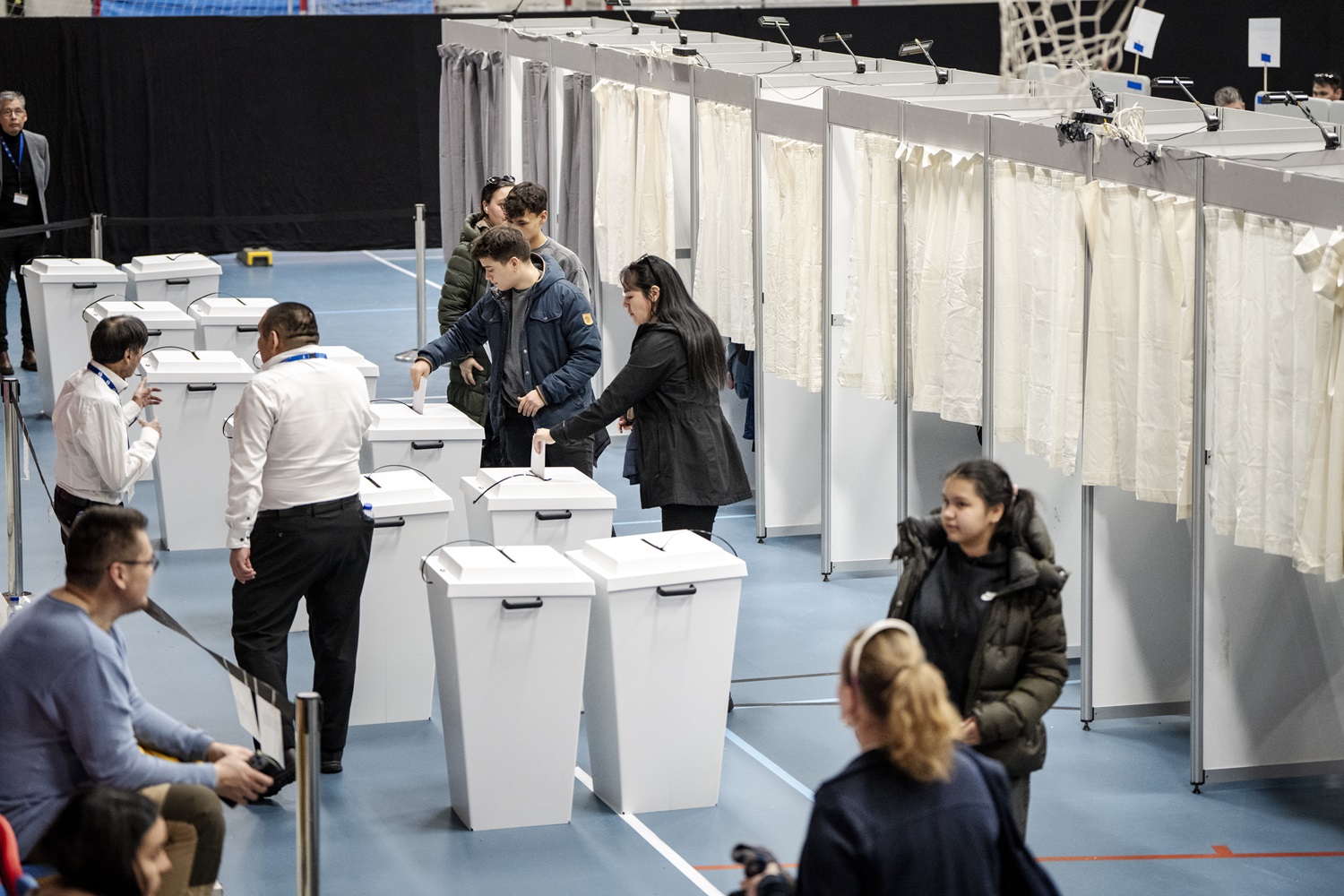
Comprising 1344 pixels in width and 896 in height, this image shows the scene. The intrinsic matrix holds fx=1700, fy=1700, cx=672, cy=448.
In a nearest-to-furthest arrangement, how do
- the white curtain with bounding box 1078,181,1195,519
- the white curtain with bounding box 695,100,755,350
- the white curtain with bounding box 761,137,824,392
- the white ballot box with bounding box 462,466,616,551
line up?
the white curtain with bounding box 1078,181,1195,519
the white ballot box with bounding box 462,466,616,551
the white curtain with bounding box 761,137,824,392
the white curtain with bounding box 695,100,755,350

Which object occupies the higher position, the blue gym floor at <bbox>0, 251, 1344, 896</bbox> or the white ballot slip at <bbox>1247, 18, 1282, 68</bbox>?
the white ballot slip at <bbox>1247, 18, 1282, 68</bbox>

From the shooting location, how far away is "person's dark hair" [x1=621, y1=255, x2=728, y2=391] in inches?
222

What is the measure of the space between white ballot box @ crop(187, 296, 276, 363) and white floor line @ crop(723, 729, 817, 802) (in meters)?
4.29

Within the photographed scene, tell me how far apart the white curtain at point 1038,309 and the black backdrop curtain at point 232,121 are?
1147 cm

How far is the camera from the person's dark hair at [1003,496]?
371cm

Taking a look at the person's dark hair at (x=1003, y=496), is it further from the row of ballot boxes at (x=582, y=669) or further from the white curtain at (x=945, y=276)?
the white curtain at (x=945, y=276)

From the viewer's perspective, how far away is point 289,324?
508cm

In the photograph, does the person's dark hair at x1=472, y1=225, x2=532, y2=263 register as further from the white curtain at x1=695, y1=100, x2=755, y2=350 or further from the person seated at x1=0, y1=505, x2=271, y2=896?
the person seated at x1=0, y1=505, x2=271, y2=896

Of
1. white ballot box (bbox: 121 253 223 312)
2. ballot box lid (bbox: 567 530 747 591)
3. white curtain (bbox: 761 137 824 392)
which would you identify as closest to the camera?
ballot box lid (bbox: 567 530 747 591)

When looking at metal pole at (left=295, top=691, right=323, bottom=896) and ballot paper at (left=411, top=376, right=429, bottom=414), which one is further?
ballot paper at (left=411, top=376, right=429, bottom=414)

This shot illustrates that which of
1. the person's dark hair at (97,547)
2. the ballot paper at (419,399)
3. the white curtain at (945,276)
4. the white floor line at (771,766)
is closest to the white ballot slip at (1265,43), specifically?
the white curtain at (945,276)

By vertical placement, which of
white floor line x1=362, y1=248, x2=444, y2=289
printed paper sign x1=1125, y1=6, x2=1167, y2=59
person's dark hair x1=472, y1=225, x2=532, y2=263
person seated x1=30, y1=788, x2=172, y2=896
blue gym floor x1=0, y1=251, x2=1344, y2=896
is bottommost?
blue gym floor x1=0, y1=251, x2=1344, y2=896

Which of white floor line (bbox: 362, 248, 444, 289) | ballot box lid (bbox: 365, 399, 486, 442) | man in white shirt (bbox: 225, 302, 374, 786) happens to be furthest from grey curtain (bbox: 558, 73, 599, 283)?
white floor line (bbox: 362, 248, 444, 289)

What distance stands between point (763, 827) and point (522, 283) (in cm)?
235
